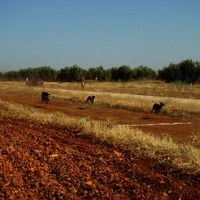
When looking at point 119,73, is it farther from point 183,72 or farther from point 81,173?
point 81,173

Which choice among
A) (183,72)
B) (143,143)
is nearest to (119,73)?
(183,72)

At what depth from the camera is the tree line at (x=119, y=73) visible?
7188 cm

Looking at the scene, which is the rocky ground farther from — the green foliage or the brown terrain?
the green foliage

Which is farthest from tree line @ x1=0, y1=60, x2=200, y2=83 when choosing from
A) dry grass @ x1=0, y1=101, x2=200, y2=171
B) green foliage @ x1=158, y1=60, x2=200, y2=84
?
dry grass @ x1=0, y1=101, x2=200, y2=171

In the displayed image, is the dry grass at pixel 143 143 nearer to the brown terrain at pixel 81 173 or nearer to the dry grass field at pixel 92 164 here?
the dry grass field at pixel 92 164

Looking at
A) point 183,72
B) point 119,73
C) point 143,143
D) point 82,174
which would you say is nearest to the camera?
point 82,174

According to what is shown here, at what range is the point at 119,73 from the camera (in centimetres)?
9012

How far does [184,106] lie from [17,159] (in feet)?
57.2

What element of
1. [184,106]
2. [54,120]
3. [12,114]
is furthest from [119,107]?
[54,120]

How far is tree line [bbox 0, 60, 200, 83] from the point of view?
71.9m

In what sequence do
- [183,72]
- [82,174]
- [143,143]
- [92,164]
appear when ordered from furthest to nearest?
[183,72] → [143,143] → [92,164] → [82,174]

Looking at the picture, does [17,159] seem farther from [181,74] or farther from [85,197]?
[181,74]

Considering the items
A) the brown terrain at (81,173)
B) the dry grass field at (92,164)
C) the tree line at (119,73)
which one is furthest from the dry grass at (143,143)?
the tree line at (119,73)

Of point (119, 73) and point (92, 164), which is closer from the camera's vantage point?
point (92, 164)
